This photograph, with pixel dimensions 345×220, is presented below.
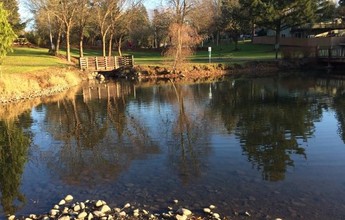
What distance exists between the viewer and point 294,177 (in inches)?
554

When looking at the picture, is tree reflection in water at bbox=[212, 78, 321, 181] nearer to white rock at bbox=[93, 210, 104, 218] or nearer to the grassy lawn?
white rock at bbox=[93, 210, 104, 218]

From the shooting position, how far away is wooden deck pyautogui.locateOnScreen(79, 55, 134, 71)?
5569 centimetres

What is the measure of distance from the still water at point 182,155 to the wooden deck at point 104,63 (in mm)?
22999

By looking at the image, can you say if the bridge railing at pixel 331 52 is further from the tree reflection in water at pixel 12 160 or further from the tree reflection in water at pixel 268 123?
the tree reflection in water at pixel 12 160

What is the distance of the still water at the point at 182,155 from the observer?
1234 centimetres

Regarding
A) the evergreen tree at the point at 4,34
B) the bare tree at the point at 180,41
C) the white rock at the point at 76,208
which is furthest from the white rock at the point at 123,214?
the bare tree at the point at 180,41

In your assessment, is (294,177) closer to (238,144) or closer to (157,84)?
(238,144)

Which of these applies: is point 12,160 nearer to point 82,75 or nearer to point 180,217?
point 180,217

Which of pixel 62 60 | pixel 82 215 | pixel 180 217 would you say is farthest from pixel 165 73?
pixel 180 217

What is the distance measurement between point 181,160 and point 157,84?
30.9 m

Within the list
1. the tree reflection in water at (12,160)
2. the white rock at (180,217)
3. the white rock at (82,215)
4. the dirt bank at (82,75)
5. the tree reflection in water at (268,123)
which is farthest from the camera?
the dirt bank at (82,75)

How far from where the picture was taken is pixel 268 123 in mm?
23172

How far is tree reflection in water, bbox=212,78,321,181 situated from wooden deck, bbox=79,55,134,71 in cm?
2305

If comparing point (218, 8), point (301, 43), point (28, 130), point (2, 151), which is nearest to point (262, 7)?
point (301, 43)
